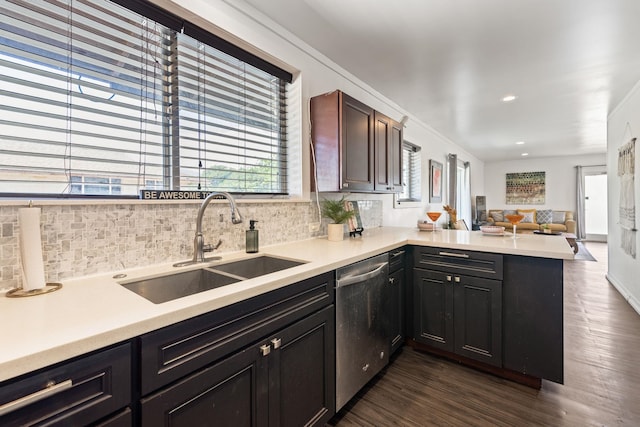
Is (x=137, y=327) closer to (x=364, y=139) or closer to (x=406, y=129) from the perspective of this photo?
(x=364, y=139)

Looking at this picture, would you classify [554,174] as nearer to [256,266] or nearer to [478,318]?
[478,318]

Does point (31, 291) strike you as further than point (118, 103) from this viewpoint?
No

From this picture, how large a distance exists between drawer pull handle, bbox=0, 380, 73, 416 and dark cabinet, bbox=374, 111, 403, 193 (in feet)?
7.51

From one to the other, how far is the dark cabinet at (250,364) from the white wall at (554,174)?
10.2 metres

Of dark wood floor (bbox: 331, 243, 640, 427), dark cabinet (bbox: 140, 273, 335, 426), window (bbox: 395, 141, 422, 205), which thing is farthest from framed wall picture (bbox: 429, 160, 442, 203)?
dark cabinet (bbox: 140, 273, 335, 426)

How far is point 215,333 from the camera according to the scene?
3.18 feet

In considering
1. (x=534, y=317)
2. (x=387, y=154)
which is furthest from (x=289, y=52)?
(x=534, y=317)

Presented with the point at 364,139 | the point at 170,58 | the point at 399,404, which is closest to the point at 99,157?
the point at 170,58

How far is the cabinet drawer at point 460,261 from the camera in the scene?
1985 millimetres

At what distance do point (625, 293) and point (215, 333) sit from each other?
16.0 feet

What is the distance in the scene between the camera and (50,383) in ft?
2.11

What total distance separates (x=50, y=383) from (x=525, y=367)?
2416mm

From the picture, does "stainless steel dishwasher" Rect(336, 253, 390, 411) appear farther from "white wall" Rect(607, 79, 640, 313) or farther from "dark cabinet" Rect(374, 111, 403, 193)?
"white wall" Rect(607, 79, 640, 313)

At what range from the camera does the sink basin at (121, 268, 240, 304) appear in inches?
49.1
